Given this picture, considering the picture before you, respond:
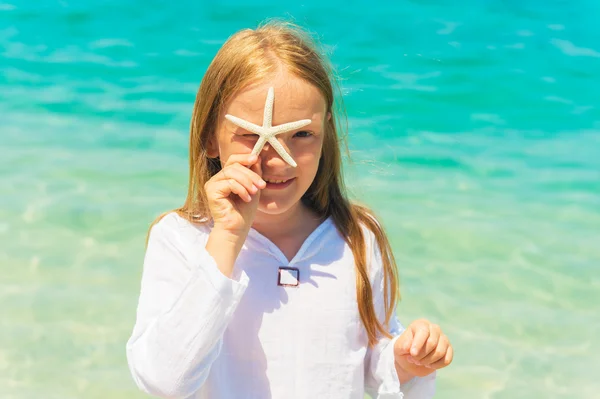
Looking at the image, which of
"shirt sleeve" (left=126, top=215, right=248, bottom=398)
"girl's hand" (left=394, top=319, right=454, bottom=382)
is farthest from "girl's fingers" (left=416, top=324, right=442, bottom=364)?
"shirt sleeve" (left=126, top=215, right=248, bottom=398)

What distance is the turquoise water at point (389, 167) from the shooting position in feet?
14.9

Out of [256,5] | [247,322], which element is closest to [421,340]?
[247,322]

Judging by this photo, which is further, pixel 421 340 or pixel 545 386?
pixel 545 386

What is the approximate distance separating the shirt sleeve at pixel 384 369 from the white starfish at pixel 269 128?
479 millimetres

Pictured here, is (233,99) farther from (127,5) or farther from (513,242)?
(127,5)

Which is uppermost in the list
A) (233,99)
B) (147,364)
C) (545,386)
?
(233,99)

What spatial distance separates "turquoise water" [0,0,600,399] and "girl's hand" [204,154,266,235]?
27.5 inches

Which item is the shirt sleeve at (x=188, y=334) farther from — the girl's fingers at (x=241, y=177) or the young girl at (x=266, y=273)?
the girl's fingers at (x=241, y=177)

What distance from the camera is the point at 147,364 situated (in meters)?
2.05

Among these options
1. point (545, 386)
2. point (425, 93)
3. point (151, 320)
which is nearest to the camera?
point (151, 320)

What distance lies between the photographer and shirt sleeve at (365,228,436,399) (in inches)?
90.0

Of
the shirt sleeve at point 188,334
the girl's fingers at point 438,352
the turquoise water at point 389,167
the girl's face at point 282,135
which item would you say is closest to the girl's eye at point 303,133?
the girl's face at point 282,135

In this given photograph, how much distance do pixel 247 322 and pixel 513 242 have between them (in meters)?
3.75

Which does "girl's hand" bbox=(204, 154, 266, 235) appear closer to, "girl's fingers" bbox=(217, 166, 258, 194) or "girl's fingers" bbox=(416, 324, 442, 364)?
"girl's fingers" bbox=(217, 166, 258, 194)
